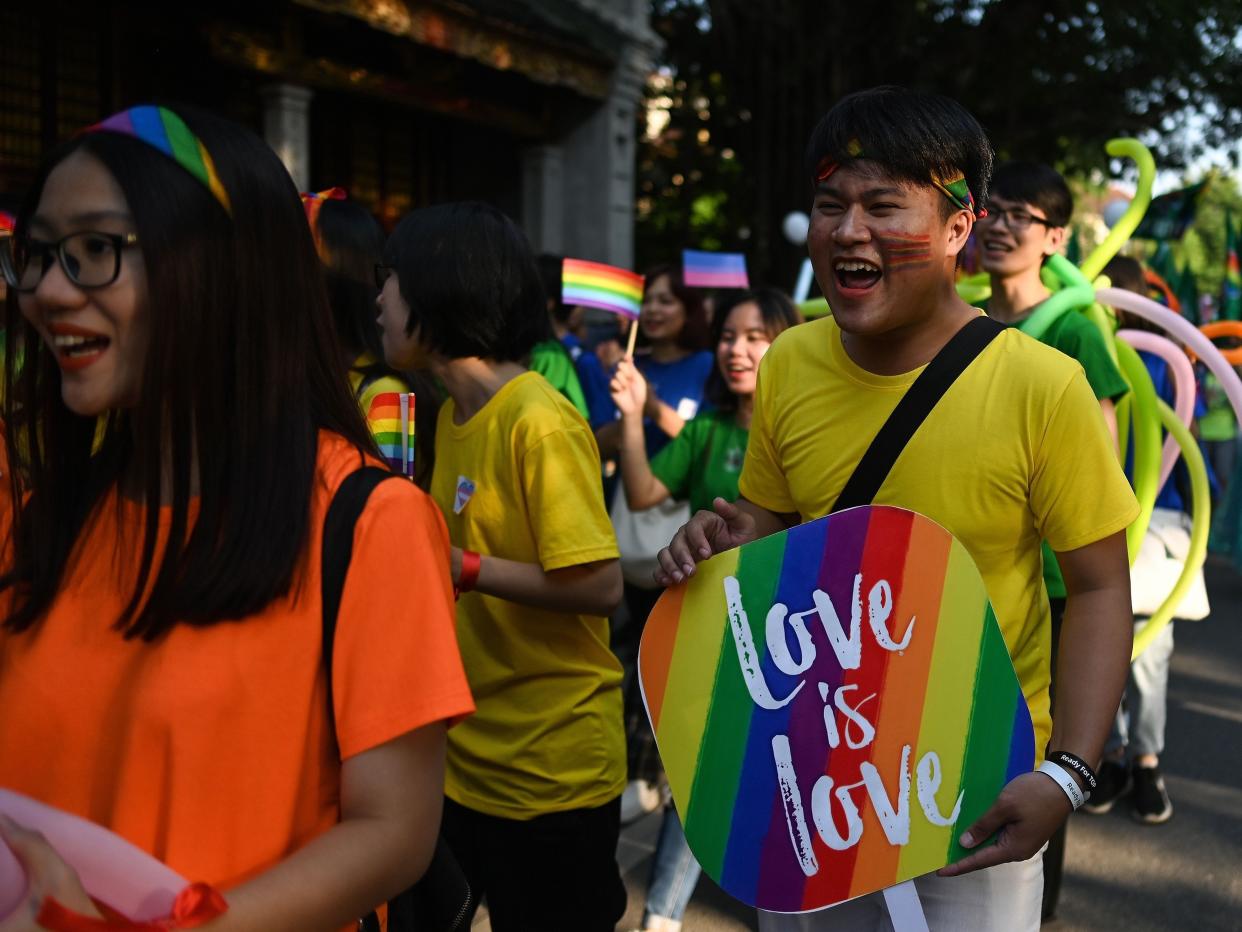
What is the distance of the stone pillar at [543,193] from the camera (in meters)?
10.8

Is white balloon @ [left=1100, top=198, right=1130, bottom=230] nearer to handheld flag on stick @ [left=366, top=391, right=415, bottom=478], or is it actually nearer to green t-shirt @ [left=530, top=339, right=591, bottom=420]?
green t-shirt @ [left=530, top=339, right=591, bottom=420]

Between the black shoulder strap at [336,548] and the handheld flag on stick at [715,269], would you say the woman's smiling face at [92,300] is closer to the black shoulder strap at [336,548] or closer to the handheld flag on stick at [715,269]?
the black shoulder strap at [336,548]

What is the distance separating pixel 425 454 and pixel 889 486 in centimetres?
120

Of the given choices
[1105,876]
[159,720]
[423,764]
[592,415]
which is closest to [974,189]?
[423,764]

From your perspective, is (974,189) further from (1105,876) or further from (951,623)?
(1105,876)

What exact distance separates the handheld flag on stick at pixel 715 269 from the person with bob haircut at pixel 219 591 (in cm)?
293

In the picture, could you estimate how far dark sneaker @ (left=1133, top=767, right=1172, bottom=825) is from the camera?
13.8 feet

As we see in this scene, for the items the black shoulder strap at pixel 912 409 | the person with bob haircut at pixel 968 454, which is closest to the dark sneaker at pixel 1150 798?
the person with bob haircut at pixel 968 454

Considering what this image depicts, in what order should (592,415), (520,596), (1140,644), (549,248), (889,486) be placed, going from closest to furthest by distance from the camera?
(889,486) < (520,596) < (1140,644) < (592,415) < (549,248)

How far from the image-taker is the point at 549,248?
10977 mm

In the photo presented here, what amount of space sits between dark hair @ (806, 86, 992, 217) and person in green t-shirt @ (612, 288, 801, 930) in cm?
165

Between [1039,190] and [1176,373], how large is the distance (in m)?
0.89

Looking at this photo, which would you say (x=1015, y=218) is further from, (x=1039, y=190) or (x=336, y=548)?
(x=336, y=548)

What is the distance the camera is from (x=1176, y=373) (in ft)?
12.8
